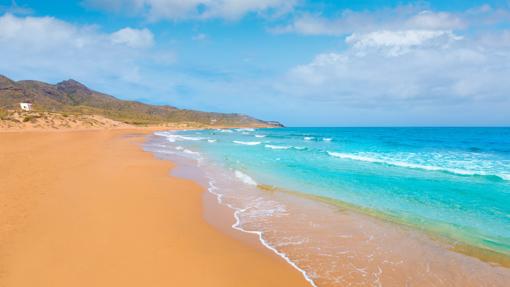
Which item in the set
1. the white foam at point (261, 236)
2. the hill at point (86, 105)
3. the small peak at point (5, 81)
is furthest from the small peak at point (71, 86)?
the white foam at point (261, 236)

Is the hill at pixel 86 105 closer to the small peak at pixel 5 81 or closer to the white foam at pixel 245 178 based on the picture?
the small peak at pixel 5 81

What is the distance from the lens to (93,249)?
5.79 metres

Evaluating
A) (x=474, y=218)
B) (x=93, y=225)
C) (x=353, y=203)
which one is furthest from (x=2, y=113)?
(x=474, y=218)

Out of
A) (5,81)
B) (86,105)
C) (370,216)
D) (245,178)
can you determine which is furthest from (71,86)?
(370,216)

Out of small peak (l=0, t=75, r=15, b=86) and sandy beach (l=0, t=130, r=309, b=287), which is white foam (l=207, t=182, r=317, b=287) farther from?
small peak (l=0, t=75, r=15, b=86)

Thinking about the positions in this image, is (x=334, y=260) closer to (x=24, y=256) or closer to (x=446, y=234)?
(x=446, y=234)

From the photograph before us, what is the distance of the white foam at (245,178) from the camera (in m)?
13.6

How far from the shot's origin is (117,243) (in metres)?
6.14

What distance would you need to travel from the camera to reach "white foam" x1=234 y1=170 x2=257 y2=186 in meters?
13.6

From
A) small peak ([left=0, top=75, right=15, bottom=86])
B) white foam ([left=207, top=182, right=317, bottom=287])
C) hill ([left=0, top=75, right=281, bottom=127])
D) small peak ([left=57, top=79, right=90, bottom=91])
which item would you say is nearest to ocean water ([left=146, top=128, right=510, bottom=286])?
white foam ([left=207, top=182, right=317, bottom=287])

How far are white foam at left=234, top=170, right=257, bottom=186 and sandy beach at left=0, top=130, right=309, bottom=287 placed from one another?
3.45 meters

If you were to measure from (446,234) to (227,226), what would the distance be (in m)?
5.81

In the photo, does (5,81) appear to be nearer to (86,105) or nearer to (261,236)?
(86,105)

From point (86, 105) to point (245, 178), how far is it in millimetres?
136811
